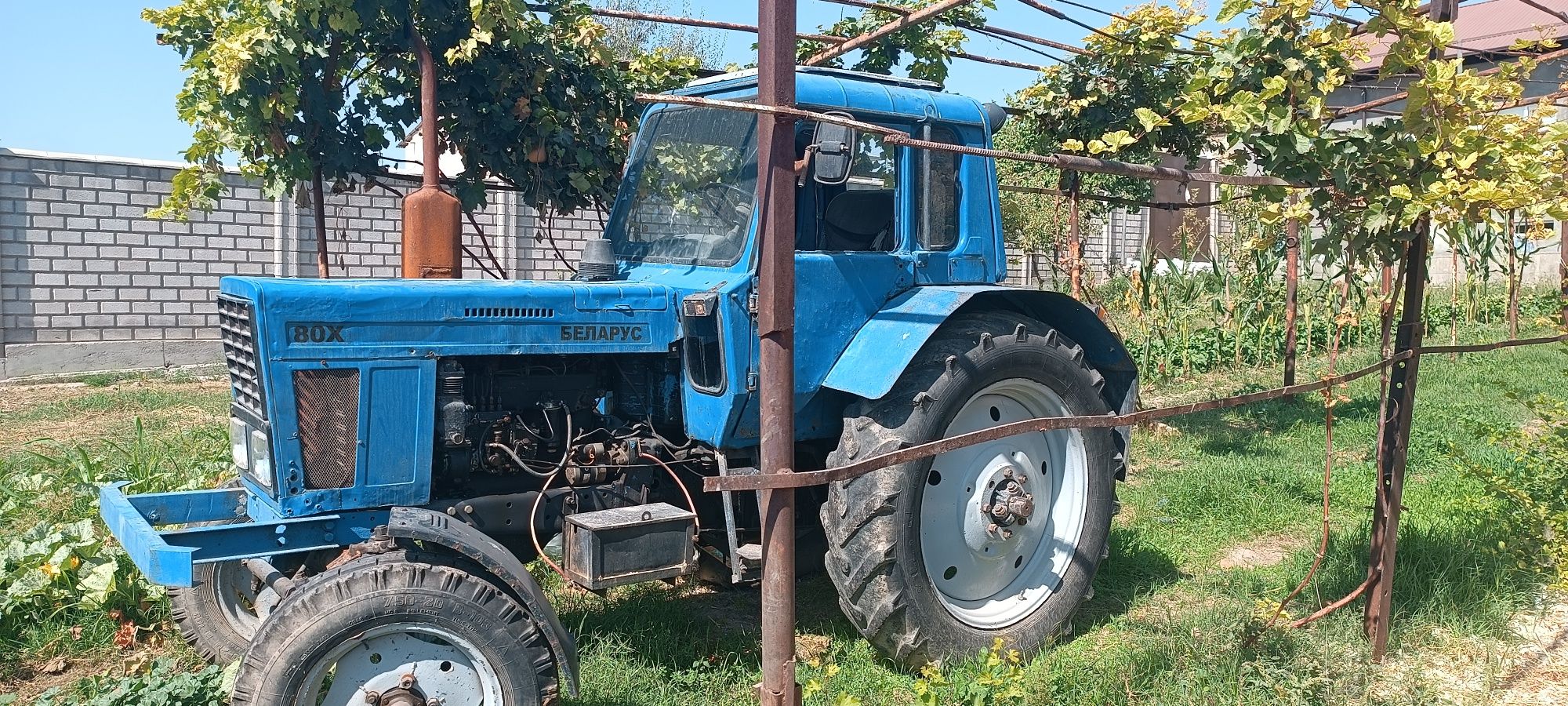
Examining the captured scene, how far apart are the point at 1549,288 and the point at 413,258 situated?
16.4 m

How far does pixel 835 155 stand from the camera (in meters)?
3.69

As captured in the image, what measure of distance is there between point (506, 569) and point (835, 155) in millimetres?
1715

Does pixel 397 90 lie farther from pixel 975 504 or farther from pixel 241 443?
pixel 975 504

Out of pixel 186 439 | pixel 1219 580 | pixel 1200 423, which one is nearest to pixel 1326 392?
pixel 1219 580

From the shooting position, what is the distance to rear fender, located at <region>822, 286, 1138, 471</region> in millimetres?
3902

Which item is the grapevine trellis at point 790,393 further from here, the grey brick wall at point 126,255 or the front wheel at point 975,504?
the grey brick wall at point 126,255

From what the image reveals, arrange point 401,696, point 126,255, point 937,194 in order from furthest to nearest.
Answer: point 126,255 < point 937,194 < point 401,696

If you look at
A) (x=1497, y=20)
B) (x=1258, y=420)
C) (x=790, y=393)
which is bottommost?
(x=1258, y=420)

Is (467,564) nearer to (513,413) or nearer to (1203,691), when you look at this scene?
(513,413)

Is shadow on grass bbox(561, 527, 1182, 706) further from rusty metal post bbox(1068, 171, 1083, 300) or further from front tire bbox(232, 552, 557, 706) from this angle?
rusty metal post bbox(1068, 171, 1083, 300)

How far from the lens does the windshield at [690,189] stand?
412 centimetres

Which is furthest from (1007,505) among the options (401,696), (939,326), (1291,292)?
(1291,292)

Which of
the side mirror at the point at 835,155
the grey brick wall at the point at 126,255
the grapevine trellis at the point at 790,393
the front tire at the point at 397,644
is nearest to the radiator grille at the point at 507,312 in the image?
the front tire at the point at 397,644

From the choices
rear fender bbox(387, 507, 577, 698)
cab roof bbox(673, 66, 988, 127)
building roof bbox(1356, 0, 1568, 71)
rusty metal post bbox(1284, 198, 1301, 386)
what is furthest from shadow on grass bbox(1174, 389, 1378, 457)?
building roof bbox(1356, 0, 1568, 71)
